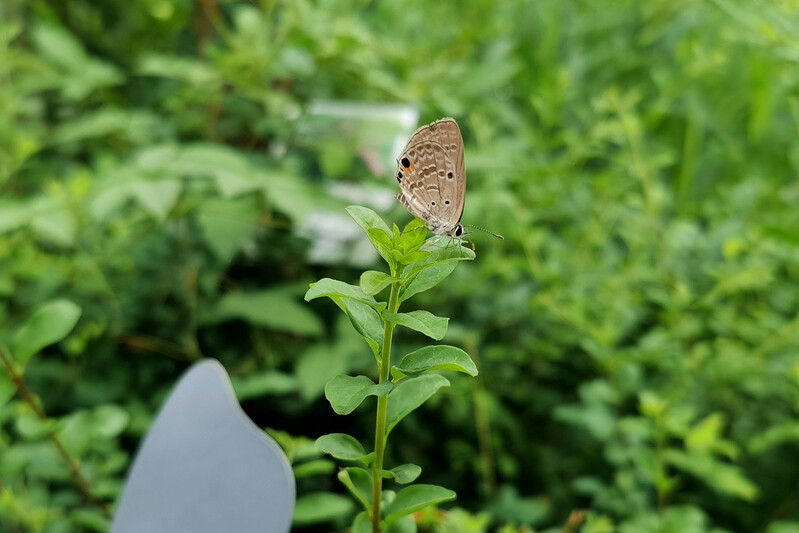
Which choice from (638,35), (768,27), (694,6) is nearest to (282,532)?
(768,27)

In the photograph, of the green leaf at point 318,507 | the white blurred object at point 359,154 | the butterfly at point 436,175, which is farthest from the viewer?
the white blurred object at point 359,154

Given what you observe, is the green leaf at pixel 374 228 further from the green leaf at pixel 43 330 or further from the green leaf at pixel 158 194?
the green leaf at pixel 158 194

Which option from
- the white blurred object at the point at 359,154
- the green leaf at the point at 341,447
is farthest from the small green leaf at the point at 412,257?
the white blurred object at the point at 359,154

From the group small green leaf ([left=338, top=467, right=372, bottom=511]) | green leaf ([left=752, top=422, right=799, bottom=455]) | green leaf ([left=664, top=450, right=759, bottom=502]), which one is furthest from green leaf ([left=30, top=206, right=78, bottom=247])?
green leaf ([left=752, top=422, right=799, bottom=455])

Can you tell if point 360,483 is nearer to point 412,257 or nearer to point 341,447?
point 341,447

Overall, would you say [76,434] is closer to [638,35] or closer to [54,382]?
[54,382]
